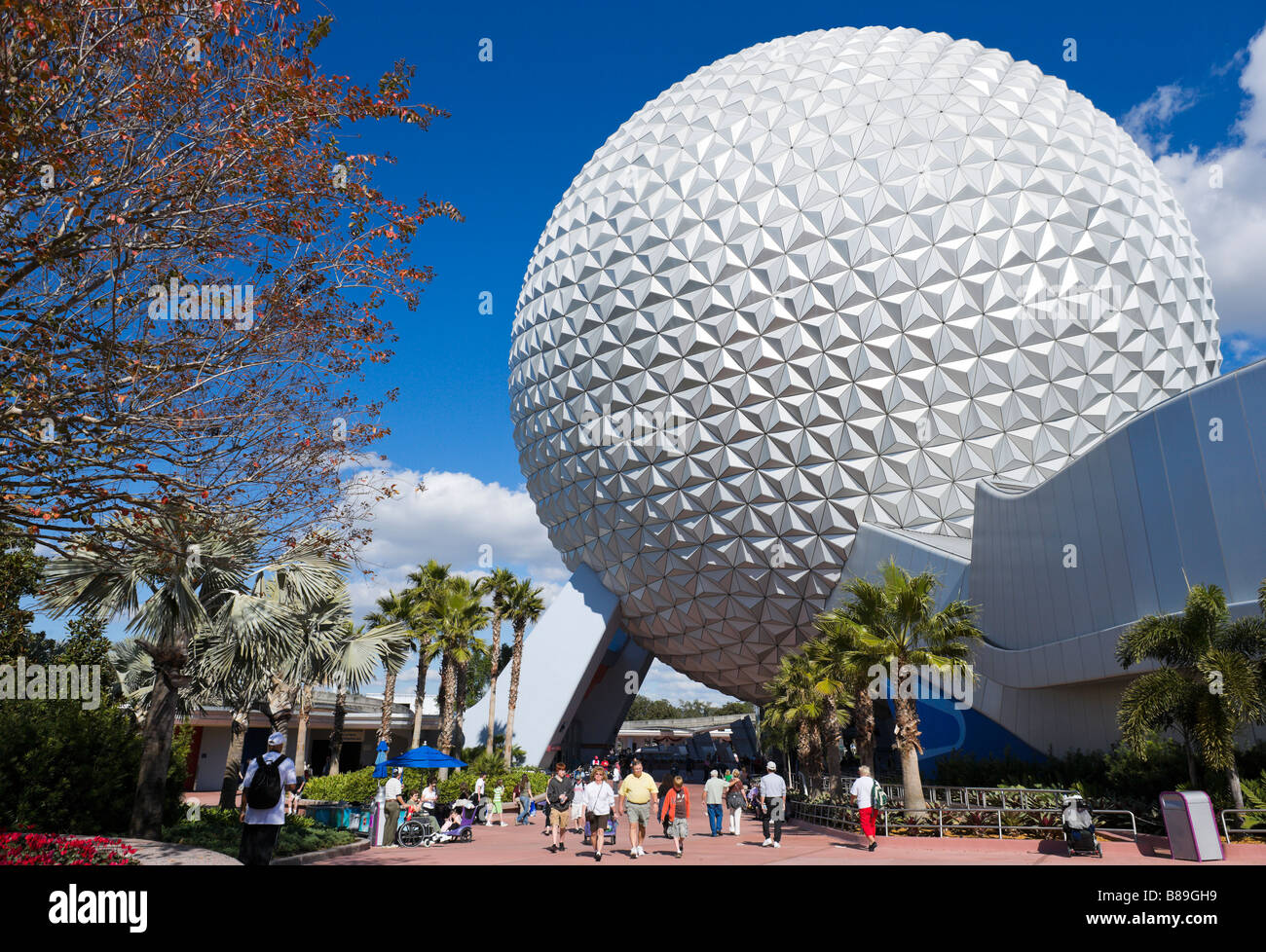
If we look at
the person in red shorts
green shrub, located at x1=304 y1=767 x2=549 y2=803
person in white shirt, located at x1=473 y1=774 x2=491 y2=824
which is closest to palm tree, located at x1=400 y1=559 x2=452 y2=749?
green shrub, located at x1=304 y1=767 x2=549 y2=803

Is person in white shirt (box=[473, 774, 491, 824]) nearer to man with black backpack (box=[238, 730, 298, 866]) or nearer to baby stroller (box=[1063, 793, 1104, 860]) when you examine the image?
man with black backpack (box=[238, 730, 298, 866])

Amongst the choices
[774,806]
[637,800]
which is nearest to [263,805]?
[637,800]

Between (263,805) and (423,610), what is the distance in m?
20.6

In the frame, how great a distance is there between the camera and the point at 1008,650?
16.0m

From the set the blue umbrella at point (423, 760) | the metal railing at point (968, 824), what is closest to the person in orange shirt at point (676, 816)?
the metal railing at point (968, 824)

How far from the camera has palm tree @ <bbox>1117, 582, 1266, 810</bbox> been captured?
32.7 feet

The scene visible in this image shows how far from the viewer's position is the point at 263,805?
6.79m

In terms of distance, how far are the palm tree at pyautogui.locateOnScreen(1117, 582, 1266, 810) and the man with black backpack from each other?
10.3 meters

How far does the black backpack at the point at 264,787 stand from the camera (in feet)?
22.1

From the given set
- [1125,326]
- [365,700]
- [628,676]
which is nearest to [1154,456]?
[1125,326]

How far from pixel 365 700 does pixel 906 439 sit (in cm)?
3220

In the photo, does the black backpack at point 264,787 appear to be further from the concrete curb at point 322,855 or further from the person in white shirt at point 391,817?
the person in white shirt at point 391,817

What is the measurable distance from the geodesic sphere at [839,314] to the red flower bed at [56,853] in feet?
56.1
